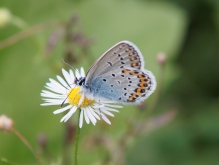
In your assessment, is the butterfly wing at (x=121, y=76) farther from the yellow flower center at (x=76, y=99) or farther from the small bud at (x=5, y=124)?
the small bud at (x=5, y=124)

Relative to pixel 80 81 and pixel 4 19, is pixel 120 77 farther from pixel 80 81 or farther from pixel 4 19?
pixel 4 19

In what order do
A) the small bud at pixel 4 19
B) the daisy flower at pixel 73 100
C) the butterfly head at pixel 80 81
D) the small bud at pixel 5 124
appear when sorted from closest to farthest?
the small bud at pixel 5 124
the daisy flower at pixel 73 100
the butterfly head at pixel 80 81
the small bud at pixel 4 19

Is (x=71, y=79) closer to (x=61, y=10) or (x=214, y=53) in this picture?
(x=61, y=10)

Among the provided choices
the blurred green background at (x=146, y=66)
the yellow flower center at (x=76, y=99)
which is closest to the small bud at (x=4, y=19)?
the yellow flower center at (x=76, y=99)

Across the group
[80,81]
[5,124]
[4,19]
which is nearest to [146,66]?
[4,19]

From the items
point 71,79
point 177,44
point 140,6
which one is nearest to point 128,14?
point 140,6

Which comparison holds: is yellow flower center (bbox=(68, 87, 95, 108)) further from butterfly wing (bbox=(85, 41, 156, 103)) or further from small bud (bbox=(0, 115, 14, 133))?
small bud (bbox=(0, 115, 14, 133))
